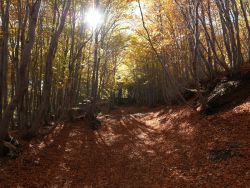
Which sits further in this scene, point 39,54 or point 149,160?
point 39,54

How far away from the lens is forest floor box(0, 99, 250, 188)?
7.40m

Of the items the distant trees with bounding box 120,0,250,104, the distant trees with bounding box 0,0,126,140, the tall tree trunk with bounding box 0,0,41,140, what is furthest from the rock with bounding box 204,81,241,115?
the tall tree trunk with bounding box 0,0,41,140

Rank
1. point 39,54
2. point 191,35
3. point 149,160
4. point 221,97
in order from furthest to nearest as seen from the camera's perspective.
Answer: point 39,54 < point 191,35 < point 221,97 < point 149,160

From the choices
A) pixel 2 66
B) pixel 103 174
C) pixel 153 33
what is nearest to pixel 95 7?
pixel 153 33

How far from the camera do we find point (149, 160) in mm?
9672

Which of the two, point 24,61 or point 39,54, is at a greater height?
point 39,54

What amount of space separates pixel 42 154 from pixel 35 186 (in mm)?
2885

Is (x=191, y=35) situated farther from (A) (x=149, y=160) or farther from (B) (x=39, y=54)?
(A) (x=149, y=160)

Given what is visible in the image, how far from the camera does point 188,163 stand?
28.1ft

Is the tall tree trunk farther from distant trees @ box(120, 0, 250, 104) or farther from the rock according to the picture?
the rock

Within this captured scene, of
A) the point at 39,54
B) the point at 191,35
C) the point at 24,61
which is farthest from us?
the point at 39,54

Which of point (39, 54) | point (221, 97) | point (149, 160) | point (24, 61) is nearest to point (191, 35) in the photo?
point (221, 97)

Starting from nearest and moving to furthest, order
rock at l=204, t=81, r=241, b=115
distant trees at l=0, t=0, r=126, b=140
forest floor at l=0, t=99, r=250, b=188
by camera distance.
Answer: forest floor at l=0, t=99, r=250, b=188 < distant trees at l=0, t=0, r=126, b=140 < rock at l=204, t=81, r=241, b=115

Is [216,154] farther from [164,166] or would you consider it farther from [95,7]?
[95,7]
